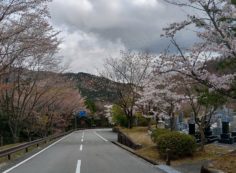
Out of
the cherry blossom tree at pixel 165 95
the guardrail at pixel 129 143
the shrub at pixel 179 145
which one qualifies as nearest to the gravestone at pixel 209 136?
the cherry blossom tree at pixel 165 95

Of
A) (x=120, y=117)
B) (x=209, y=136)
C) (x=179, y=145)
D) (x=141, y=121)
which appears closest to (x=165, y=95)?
(x=209, y=136)

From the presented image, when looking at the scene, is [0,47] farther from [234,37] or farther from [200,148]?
[234,37]

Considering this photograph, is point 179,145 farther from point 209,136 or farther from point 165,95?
point 165,95

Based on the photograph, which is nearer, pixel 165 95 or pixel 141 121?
pixel 165 95

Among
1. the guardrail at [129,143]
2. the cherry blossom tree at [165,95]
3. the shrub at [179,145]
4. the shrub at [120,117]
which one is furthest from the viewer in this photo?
the shrub at [120,117]

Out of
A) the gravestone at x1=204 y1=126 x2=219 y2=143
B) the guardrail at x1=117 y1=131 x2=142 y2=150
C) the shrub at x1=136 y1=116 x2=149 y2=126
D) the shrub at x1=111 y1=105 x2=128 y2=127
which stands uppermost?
the shrub at x1=111 y1=105 x2=128 y2=127

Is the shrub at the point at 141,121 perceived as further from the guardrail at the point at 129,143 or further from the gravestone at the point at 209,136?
the gravestone at the point at 209,136

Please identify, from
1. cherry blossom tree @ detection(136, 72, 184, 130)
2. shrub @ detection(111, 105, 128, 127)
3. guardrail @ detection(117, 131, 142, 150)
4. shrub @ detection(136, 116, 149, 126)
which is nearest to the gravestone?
cherry blossom tree @ detection(136, 72, 184, 130)

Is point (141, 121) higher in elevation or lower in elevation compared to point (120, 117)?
lower

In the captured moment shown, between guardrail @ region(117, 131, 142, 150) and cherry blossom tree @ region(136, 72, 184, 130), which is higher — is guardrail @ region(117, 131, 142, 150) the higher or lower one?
the lower one

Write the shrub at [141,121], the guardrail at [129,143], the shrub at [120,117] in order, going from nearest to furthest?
1. the guardrail at [129,143]
2. the shrub at [141,121]
3. the shrub at [120,117]

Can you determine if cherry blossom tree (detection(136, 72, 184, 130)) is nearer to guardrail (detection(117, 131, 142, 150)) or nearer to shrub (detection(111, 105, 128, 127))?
guardrail (detection(117, 131, 142, 150))

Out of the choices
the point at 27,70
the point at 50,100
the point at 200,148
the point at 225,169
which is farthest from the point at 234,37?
the point at 50,100

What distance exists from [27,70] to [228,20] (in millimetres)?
23442
